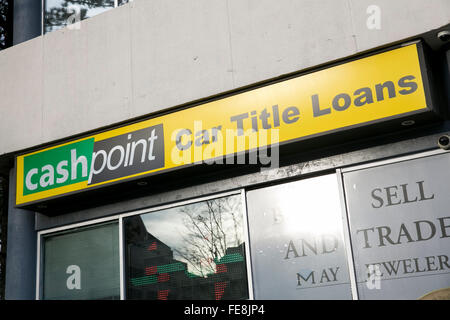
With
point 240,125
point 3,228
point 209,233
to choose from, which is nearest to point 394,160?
point 240,125

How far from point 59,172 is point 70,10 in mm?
2748

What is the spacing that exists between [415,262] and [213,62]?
136 inches

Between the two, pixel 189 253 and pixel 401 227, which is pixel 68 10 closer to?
pixel 189 253

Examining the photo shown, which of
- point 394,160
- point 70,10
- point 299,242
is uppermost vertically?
point 70,10

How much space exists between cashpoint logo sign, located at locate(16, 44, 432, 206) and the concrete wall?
0.21m

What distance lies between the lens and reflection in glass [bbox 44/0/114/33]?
9.04 m

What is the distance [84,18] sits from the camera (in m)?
9.13

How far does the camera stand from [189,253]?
747 centimetres

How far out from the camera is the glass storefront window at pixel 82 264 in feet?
26.3

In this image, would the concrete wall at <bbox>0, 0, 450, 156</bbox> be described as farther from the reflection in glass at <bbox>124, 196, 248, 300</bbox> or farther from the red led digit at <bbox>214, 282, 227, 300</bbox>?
the red led digit at <bbox>214, 282, 227, 300</bbox>

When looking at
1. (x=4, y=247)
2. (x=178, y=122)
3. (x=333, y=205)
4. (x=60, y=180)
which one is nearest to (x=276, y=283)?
(x=333, y=205)

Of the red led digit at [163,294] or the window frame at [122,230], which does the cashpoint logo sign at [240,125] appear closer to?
the window frame at [122,230]

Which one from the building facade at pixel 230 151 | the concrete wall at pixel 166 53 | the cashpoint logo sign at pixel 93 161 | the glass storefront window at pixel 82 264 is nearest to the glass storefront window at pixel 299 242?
the building facade at pixel 230 151

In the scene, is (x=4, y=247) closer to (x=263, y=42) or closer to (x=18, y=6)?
(x=18, y=6)
